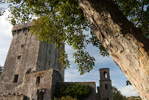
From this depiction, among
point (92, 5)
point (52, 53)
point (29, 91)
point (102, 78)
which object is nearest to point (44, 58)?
point (52, 53)

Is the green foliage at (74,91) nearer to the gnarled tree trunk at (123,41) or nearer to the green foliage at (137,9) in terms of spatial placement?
the green foliage at (137,9)

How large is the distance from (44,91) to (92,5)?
1674 cm

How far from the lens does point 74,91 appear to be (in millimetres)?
17188

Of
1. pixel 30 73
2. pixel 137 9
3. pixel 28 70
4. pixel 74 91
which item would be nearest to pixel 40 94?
pixel 30 73

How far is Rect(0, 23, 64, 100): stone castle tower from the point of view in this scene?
18234 millimetres

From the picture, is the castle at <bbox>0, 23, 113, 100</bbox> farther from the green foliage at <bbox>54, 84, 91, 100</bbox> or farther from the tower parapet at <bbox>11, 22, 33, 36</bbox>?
the green foliage at <bbox>54, 84, 91, 100</bbox>

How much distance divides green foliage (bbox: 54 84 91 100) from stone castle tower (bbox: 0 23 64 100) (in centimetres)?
130

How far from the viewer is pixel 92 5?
10.1 feet

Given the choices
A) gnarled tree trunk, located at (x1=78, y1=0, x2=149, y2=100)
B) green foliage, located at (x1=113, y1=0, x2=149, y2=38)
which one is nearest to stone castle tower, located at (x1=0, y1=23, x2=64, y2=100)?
green foliage, located at (x1=113, y1=0, x2=149, y2=38)

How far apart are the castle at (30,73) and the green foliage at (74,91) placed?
0.72m

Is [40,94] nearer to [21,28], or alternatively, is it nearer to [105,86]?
[105,86]

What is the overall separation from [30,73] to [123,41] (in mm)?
20715

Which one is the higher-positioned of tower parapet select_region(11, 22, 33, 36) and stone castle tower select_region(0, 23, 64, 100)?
tower parapet select_region(11, 22, 33, 36)

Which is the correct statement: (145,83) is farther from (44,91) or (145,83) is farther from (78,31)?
(44,91)
